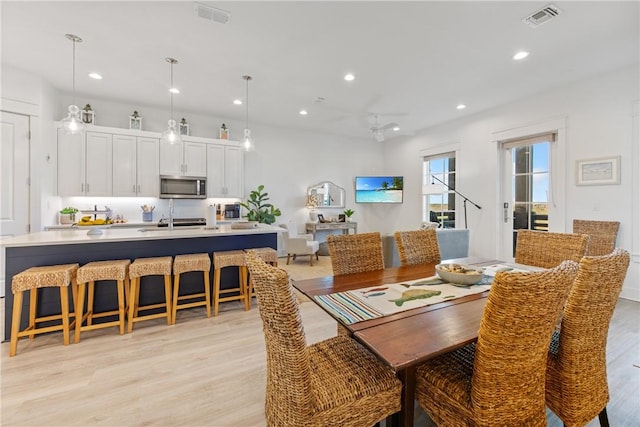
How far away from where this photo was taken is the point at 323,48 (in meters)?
2.97

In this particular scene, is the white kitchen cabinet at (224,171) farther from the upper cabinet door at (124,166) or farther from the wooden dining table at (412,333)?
the wooden dining table at (412,333)

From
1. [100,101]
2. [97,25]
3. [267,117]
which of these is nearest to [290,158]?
[267,117]

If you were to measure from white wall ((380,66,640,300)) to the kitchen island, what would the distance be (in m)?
3.86

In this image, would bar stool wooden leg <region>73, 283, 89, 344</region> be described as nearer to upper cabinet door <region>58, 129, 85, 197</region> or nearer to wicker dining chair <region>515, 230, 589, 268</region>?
upper cabinet door <region>58, 129, 85, 197</region>

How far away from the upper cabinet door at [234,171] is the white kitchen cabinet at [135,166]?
115 centimetres

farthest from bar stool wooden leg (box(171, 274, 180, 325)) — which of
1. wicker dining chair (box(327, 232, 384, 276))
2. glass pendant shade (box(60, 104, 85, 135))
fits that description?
glass pendant shade (box(60, 104, 85, 135))

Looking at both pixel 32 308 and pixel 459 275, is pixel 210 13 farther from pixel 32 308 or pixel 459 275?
pixel 32 308

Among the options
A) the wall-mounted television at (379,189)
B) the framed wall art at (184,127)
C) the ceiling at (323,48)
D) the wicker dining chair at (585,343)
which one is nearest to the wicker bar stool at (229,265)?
the ceiling at (323,48)

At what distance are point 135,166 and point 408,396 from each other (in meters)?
5.04

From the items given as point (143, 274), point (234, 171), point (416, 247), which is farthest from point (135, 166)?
point (416, 247)

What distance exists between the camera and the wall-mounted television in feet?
A: 21.7

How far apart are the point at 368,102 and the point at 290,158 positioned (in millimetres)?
2321

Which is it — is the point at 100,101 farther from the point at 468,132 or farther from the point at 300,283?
the point at 468,132

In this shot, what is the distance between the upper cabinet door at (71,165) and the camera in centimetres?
412
